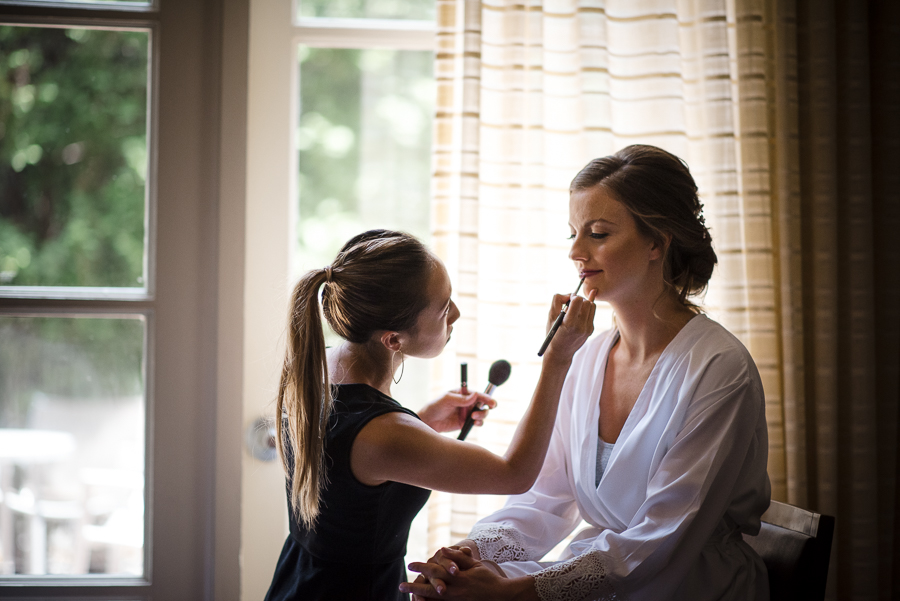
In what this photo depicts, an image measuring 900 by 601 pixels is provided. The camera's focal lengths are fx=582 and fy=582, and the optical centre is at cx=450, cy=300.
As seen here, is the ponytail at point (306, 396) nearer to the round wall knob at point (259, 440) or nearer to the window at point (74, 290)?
the round wall knob at point (259, 440)

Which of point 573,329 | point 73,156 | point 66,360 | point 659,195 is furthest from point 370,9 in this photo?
point 66,360

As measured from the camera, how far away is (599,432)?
46.9 inches

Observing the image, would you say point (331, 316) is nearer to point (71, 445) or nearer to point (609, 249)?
point (609, 249)

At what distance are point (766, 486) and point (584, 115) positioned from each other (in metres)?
0.91

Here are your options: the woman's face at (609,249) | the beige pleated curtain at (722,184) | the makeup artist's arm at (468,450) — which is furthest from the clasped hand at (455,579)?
the woman's face at (609,249)

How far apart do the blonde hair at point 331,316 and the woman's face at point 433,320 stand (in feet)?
0.04

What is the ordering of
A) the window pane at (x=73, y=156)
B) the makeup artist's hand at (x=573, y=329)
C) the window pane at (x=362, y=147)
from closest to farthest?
the makeup artist's hand at (x=573, y=329), the window pane at (x=73, y=156), the window pane at (x=362, y=147)

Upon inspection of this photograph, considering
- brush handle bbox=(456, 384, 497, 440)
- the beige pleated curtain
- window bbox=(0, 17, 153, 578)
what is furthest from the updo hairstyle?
window bbox=(0, 17, 153, 578)

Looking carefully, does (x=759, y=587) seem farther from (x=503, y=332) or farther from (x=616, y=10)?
(x=616, y=10)

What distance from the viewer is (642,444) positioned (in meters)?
1.06

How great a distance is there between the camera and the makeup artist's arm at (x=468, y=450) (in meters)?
0.96

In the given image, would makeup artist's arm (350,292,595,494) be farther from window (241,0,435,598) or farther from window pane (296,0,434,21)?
window pane (296,0,434,21)

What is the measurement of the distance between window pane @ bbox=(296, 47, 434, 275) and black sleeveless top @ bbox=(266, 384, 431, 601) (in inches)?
29.1

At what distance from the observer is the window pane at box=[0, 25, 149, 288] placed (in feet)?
4.97
